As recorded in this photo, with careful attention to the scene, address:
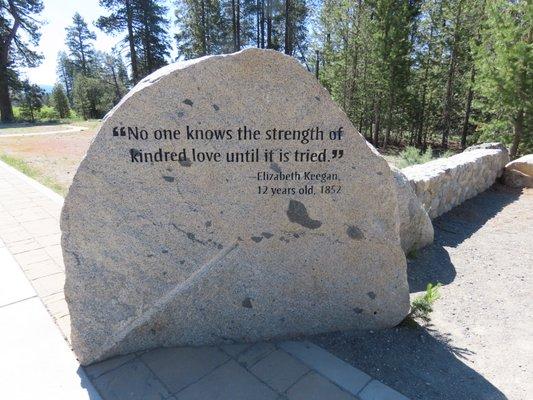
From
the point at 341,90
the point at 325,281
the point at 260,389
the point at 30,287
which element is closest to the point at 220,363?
the point at 260,389

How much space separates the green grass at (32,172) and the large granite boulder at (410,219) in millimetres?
5924

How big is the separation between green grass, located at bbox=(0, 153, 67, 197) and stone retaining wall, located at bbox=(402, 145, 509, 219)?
6.27 metres

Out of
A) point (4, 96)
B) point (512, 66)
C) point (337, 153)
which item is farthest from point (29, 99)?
point (337, 153)

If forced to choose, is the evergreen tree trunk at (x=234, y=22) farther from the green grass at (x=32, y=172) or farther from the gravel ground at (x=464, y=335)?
the gravel ground at (x=464, y=335)

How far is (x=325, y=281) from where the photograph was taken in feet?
9.04

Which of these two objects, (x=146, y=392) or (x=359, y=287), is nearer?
(x=146, y=392)

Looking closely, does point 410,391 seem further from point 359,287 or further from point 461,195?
point 461,195

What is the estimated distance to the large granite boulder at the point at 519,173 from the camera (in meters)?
7.54

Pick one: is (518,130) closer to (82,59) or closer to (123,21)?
(123,21)

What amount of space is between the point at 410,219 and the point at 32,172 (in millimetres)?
8719

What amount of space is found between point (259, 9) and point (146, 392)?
2788 centimetres

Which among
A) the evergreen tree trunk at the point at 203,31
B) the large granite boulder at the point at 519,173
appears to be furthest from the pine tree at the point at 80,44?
the large granite boulder at the point at 519,173

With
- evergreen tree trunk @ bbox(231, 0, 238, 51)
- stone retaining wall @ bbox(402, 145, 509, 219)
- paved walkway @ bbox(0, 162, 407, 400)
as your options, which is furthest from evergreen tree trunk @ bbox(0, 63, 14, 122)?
stone retaining wall @ bbox(402, 145, 509, 219)

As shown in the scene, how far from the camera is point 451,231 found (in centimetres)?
530
